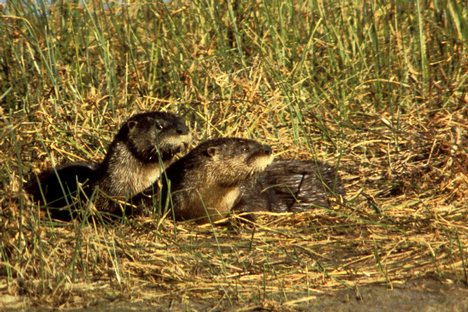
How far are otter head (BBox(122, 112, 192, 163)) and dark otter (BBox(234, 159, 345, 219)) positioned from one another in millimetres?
427

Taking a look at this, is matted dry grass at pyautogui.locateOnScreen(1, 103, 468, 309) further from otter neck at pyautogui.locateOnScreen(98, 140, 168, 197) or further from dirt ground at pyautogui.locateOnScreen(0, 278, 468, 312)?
otter neck at pyautogui.locateOnScreen(98, 140, 168, 197)

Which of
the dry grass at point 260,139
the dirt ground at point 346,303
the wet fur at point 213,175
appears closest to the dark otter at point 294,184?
the dry grass at point 260,139

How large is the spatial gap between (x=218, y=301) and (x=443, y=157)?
2.07 meters

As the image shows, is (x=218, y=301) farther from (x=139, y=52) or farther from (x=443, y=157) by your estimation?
(x=139, y=52)

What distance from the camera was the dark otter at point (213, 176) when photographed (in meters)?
4.87

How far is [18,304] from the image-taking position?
3.56m

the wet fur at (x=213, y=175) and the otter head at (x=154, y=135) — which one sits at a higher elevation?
the otter head at (x=154, y=135)

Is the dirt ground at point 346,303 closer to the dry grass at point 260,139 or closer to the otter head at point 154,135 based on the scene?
the dry grass at point 260,139

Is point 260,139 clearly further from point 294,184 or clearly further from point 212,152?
point 212,152

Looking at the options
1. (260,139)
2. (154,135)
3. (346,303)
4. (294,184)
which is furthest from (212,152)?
(346,303)

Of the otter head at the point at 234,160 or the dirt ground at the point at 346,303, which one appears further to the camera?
the otter head at the point at 234,160

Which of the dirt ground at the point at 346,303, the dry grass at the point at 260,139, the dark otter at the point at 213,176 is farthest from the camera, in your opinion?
the dark otter at the point at 213,176

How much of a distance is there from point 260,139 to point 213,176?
81cm

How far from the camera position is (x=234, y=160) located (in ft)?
16.2
